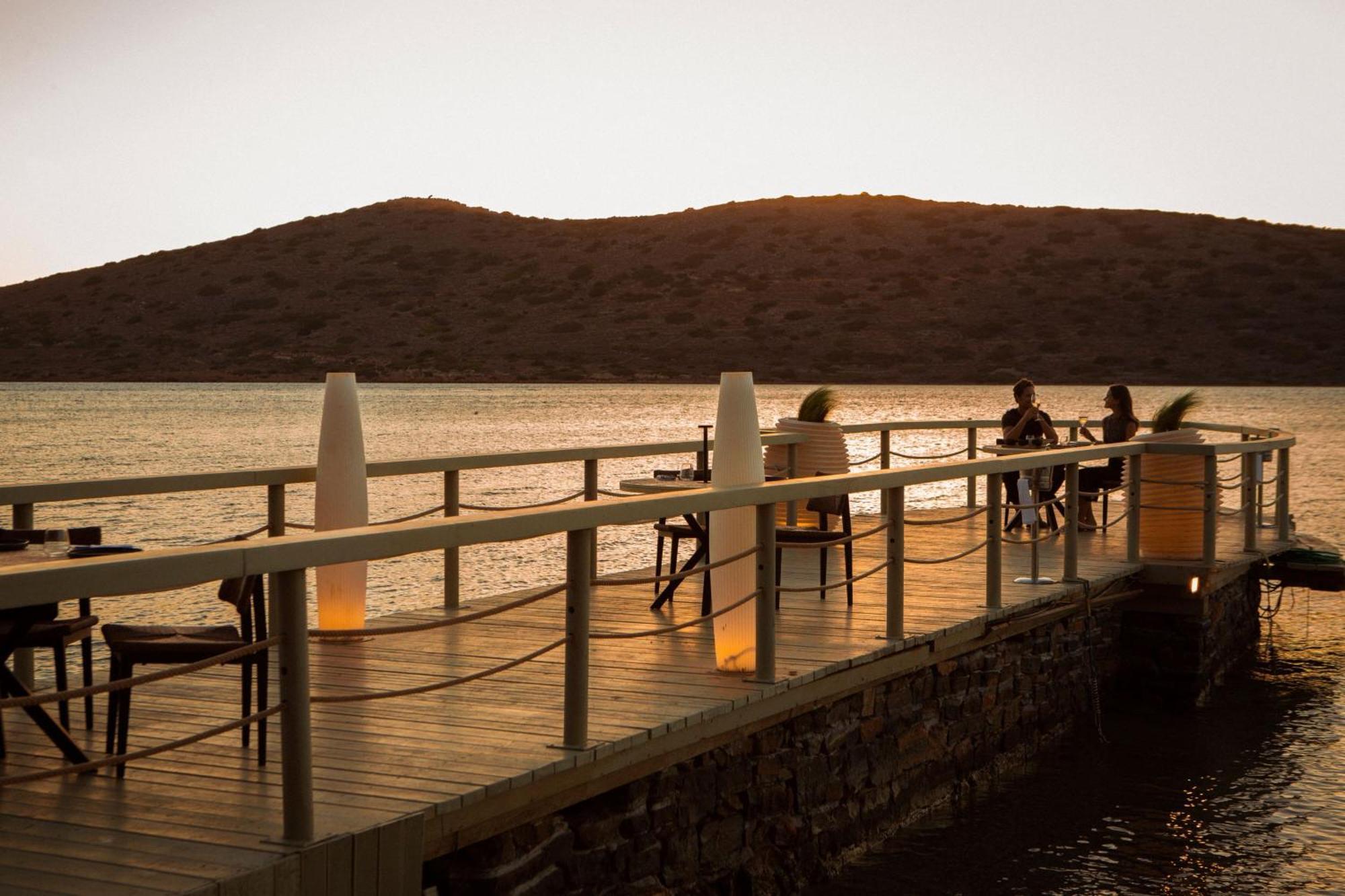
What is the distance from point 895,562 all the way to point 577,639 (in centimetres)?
246

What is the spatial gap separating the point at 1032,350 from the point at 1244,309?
1039 centimetres

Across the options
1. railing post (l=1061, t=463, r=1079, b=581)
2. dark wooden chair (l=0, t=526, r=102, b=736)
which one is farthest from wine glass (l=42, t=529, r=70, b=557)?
railing post (l=1061, t=463, r=1079, b=581)

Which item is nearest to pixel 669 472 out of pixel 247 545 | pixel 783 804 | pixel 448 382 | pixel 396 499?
pixel 783 804

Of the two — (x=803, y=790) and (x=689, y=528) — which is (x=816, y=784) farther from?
(x=689, y=528)

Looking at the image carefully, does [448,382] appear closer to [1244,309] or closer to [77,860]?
[1244,309]

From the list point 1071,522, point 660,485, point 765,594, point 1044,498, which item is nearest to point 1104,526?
point 1044,498

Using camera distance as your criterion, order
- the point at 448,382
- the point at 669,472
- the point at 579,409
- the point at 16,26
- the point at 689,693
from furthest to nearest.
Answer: the point at 448,382 < the point at 579,409 < the point at 16,26 < the point at 669,472 < the point at 689,693

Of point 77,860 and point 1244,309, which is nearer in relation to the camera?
point 77,860

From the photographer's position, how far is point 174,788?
4.58 metres

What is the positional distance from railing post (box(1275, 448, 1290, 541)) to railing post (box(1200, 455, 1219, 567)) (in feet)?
7.94

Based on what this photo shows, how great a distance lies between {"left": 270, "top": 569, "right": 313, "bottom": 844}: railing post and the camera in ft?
12.9

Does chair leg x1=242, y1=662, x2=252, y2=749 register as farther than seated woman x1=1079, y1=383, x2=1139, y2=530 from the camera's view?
No

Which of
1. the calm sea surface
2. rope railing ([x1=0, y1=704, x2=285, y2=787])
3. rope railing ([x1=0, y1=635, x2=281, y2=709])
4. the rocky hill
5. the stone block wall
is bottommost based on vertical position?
the calm sea surface

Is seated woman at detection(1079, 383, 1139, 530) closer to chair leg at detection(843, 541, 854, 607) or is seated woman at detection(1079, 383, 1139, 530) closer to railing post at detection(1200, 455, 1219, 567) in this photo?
railing post at detection(1200, 455, 1219, 567)
